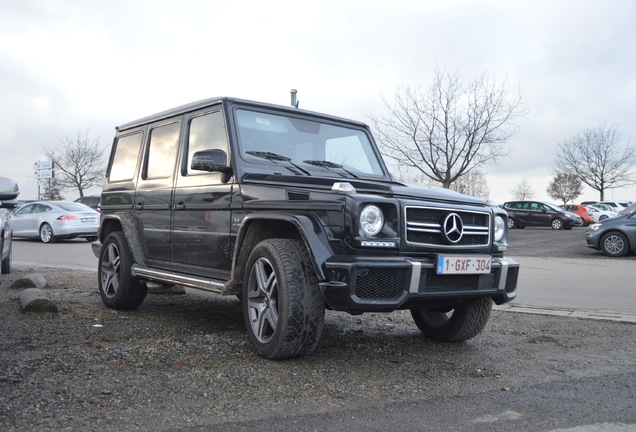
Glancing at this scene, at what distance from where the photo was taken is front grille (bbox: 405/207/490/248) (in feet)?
14.2

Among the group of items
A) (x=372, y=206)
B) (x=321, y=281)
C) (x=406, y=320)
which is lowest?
(x=406, y=320)

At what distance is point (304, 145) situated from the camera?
220 inches

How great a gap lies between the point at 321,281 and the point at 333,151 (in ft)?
6.51

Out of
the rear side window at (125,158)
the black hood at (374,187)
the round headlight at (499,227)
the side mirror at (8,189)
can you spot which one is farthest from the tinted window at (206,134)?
the round headlight at (499,227)

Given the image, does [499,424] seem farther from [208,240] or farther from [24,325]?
[24,325]

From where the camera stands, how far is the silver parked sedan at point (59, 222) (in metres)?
19.4

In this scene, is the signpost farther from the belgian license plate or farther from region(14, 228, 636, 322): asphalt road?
the belgian license plate

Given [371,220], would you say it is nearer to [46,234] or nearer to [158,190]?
[158,190]

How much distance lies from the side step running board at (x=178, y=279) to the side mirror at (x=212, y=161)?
0.84 meters

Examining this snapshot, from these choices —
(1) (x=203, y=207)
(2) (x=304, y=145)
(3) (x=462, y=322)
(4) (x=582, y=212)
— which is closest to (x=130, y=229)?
(1) (x=203, y=207)

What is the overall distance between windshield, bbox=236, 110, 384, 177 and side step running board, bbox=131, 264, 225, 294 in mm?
1063

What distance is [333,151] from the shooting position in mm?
5781

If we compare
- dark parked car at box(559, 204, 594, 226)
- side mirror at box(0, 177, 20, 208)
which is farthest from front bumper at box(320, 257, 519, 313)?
dark parked car at box(559, 204, 594, 226)

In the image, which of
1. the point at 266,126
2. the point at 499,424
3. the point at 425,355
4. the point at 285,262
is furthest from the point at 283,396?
the point at 266,126
